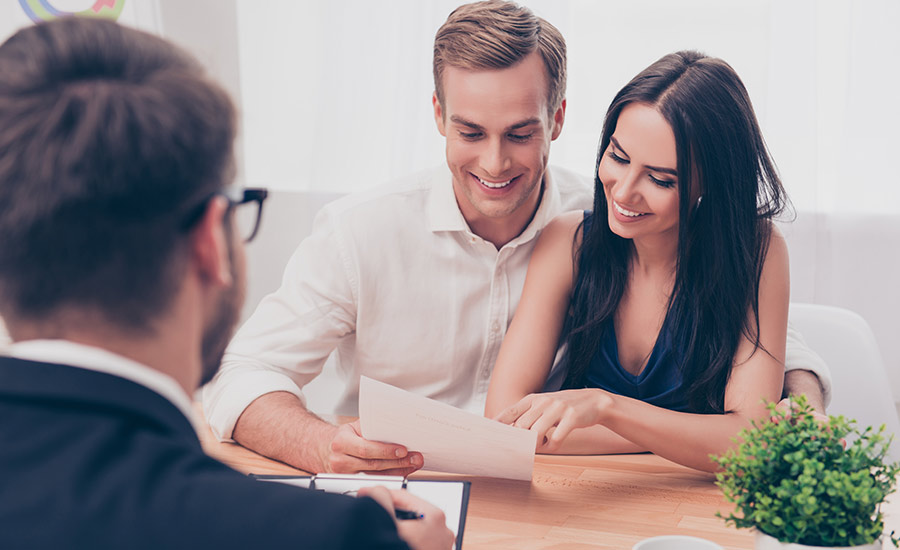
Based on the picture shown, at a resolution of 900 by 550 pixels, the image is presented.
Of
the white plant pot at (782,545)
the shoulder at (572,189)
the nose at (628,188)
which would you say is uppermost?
the nose at (628,188)

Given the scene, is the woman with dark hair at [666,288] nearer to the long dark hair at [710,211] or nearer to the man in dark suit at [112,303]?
the long dark hair at [710,211]

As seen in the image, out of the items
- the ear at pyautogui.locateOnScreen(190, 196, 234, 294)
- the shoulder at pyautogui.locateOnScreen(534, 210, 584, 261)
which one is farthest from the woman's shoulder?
the ear at pyautogui.locateOnScreen(190, 196, 234, 294)

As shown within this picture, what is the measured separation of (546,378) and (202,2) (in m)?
2.69

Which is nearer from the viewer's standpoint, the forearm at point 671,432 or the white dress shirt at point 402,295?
the forearm at point 671,432

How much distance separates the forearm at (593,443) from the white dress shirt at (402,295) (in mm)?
431

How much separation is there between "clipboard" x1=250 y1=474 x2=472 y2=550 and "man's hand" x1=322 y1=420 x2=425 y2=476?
10 centimetres

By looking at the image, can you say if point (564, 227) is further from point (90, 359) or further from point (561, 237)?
point (90, 359)

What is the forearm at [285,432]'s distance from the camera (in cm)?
154

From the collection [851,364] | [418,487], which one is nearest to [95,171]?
[418,487]

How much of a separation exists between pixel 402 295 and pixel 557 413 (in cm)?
64

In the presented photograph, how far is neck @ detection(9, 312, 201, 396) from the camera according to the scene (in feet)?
2.28

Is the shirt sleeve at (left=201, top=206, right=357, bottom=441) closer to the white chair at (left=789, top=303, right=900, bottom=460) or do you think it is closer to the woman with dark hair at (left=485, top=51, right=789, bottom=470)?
the woman with dark hair at (left=485, top=51, right=789, bottom=470)

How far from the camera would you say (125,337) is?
0.70 meters

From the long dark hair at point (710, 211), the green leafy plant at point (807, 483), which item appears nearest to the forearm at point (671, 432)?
the long dark hair at point (710, 211)
